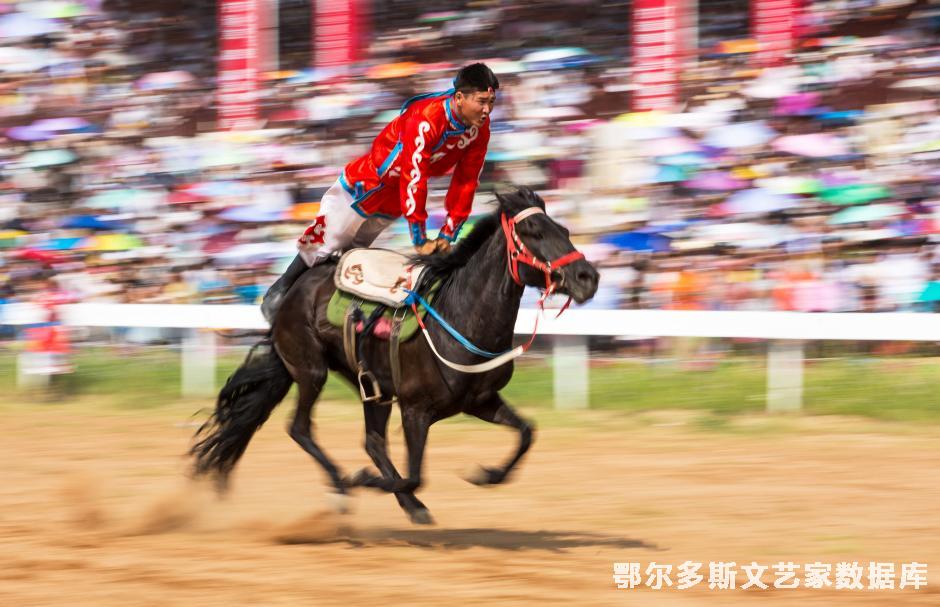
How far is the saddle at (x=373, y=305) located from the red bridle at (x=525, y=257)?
634 millimetres

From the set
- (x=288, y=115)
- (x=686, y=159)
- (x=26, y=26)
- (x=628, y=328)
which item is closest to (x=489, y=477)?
(x=628, y=328)

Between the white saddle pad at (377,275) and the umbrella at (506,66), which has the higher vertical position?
the umbrella at (506,66)

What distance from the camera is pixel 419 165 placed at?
6336 millimetres

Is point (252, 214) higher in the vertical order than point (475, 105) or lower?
lower

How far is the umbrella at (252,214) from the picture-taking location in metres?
11.6

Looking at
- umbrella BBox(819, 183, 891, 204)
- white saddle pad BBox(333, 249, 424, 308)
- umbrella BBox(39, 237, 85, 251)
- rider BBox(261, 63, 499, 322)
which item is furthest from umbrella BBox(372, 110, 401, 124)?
white saddle pad BBox(333, 249, 424, 308)

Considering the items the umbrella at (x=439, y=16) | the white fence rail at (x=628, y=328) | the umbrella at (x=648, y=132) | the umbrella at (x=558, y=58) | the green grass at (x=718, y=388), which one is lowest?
the green grass at (x=718, y=388)

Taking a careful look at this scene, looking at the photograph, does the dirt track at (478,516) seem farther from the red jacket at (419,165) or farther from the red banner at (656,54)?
the red banner at (656,54)

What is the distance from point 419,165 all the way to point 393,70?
21.2 ft

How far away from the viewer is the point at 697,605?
477 cm

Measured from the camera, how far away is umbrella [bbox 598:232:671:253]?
33.6 ft

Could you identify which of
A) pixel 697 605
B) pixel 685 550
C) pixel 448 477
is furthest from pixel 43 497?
pixel 697 605

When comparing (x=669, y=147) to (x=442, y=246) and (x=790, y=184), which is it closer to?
(x=790, y=184)

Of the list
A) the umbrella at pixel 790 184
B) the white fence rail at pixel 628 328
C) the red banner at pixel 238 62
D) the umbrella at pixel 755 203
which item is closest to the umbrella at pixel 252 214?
the white fence rail at pixel 628 328
